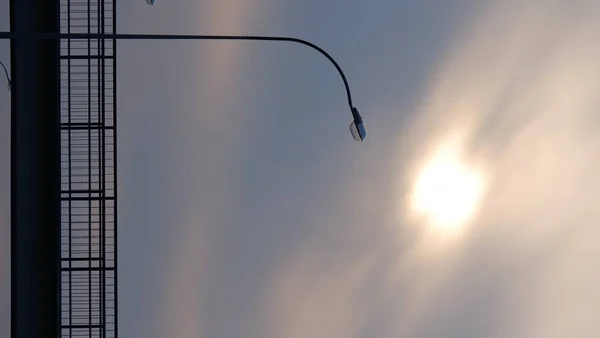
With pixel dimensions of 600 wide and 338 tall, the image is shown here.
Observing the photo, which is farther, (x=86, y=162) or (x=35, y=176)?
(x=86, y=162)

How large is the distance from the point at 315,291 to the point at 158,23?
6.14 meters

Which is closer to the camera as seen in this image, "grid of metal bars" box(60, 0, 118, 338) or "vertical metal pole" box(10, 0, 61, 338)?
"vertical metal pole" box(10, 0, 61, 338)

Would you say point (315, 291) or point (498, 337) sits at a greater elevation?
point (315, 291)

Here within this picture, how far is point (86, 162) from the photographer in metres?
13.3

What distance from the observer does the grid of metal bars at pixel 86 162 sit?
1154 cm

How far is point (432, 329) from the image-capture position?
1540 cm

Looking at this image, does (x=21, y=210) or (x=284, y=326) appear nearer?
(x=21, y=210)

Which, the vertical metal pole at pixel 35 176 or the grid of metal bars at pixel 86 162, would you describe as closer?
the vertical metal pole at pixel 35 176

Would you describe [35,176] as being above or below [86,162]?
below

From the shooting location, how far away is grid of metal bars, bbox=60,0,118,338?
37.9 ft

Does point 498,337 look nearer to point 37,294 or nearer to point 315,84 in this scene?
point 315,84
